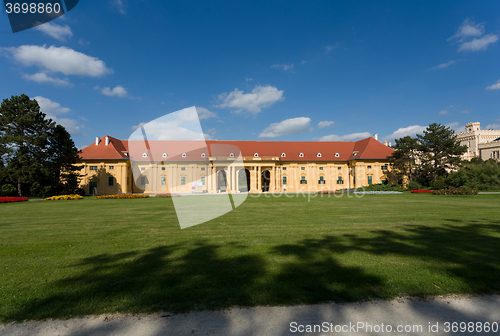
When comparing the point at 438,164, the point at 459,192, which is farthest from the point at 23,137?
the point at 438,164

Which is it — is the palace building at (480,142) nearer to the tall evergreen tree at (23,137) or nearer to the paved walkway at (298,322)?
the paved walkway at (298,322)

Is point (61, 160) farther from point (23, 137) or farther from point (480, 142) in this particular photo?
point (480, 142)

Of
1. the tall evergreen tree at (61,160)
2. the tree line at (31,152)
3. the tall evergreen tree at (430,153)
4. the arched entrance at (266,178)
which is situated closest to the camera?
the tree line at (31,152)

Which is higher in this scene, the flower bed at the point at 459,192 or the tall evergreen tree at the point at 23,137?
the tall evergreen tree at the point at 23,137

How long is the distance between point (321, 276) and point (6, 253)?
8.30m

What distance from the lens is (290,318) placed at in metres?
3.51

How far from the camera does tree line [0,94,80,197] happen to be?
32.5 metres

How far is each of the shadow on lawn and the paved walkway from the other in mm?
210

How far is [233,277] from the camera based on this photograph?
4.88 m

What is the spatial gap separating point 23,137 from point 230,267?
41025mm

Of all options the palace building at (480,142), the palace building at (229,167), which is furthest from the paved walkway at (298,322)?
the palace building at (480,142)

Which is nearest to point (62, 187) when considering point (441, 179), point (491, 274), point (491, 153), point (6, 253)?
point (6, 253)

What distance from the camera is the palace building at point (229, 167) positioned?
161 feet

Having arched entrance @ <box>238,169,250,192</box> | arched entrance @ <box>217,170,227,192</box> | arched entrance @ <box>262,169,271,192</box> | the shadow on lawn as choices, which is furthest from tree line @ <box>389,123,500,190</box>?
the shadow on lawn
